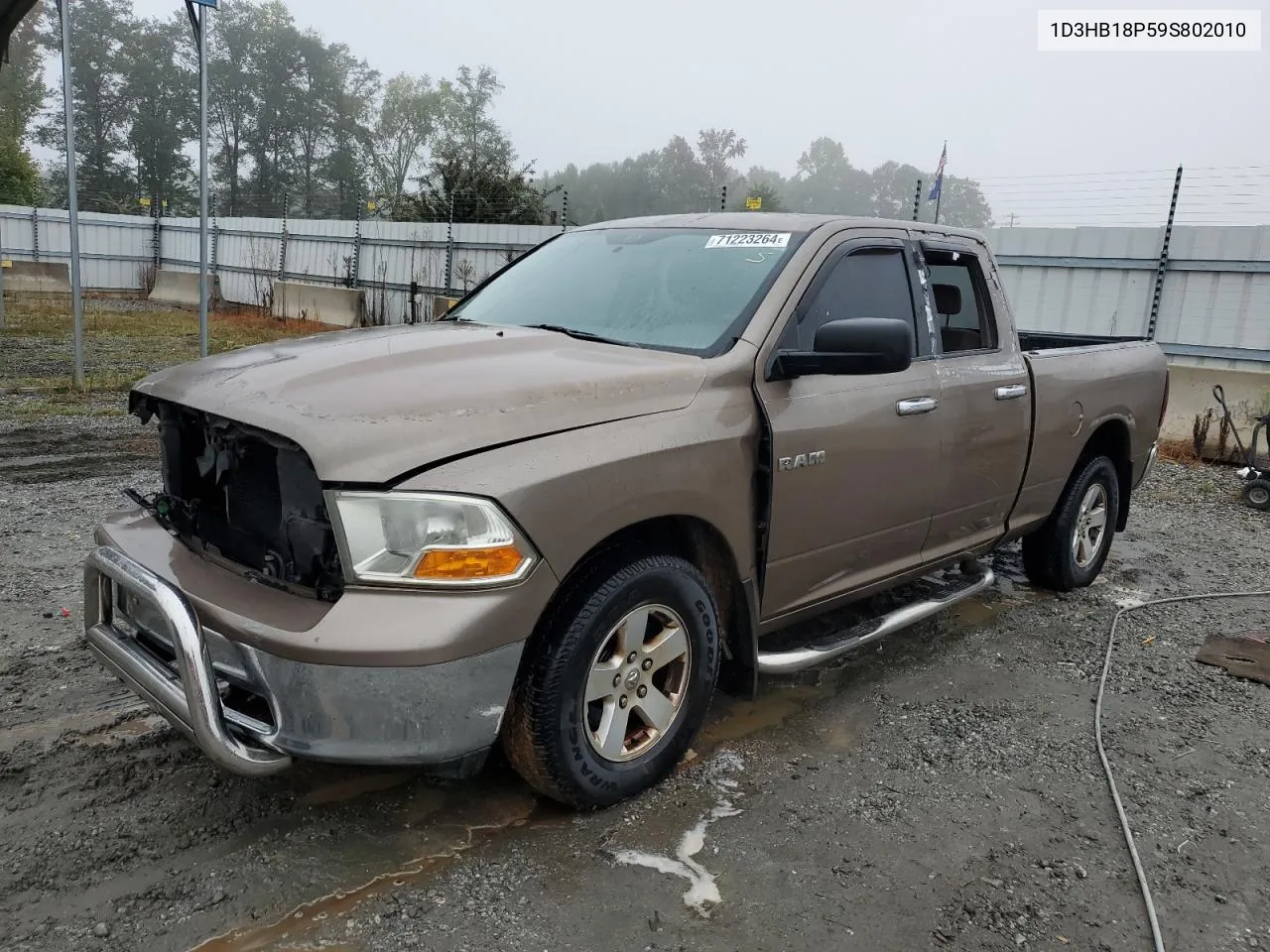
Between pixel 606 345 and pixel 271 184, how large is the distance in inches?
2640

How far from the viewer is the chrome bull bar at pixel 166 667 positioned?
92.9 inches

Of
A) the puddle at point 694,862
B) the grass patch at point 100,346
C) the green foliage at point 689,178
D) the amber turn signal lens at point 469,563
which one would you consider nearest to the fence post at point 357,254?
the grass patch at point 100,346

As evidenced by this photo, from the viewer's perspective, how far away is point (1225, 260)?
10102mm

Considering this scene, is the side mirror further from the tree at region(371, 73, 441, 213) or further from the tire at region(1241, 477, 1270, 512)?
the tree at region(371, 73, 441, 213)

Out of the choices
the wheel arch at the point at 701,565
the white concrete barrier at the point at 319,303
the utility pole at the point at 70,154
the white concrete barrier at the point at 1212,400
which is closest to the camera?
the wheel arch at the point at 701,565

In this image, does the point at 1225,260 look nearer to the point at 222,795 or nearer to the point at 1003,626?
the point at 1003,626

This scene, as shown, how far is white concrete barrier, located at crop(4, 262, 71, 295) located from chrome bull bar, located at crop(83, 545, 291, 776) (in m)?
25.5

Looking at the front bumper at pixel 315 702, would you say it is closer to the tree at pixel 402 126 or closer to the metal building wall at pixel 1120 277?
the metal building wall at pixel 1120 277

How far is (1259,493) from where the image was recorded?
7645 mm

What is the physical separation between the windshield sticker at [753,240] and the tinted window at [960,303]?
89 centimetres

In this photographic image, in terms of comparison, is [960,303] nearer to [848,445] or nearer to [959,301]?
[959,301]

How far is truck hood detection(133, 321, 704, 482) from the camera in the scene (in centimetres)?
246

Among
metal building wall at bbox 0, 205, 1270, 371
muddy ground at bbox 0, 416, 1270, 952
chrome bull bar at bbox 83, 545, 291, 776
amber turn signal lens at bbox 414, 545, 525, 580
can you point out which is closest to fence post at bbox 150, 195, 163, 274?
metal building wall at bbox 0, 205, 1270, 371

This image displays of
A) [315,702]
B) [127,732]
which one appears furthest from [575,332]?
[127,732]
